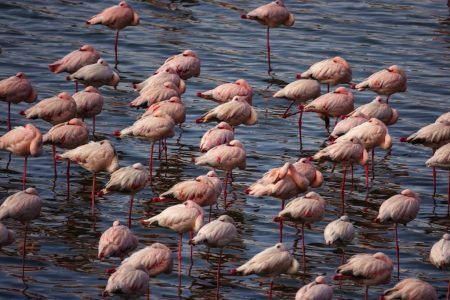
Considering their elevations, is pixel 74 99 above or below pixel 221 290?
above

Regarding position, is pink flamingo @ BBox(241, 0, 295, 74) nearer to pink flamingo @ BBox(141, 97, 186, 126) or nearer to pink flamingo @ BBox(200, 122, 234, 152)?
pink flamingo @ BBox(141, 97, 186, 126)

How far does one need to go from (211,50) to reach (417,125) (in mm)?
5195

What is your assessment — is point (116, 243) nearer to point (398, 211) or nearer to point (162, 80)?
point (398, 211)

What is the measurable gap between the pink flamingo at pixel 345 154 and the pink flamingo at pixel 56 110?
3352 mm

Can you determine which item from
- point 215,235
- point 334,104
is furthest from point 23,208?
point 334,104

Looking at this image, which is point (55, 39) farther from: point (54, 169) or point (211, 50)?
point (54, 169)

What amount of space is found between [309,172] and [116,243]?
324 centimetres

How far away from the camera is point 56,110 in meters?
16.8

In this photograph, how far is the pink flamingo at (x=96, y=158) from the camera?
1548 cm

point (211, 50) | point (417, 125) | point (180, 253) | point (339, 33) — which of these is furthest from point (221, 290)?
point (339, 33)

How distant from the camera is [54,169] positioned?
1673 cm

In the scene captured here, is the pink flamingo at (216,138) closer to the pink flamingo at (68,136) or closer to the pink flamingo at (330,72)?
the pink flamingo at (68,136)

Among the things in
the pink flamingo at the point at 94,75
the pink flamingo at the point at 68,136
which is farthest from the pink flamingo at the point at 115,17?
the pink flamingo at the point at 68,136

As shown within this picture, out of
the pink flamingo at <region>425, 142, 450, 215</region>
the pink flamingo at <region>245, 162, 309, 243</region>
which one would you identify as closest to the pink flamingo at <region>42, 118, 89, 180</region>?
the pink flamingo at <region>245, 162, 309, 243</region>
